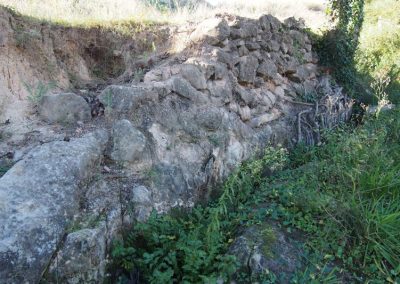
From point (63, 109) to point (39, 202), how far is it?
49.4 inches

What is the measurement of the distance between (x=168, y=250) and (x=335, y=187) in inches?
73.8

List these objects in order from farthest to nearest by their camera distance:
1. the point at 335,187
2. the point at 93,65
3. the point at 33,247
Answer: the point at 93,65 → the point at 335,187 → the point at 33,247

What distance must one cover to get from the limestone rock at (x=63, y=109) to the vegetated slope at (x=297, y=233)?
131 centimetres

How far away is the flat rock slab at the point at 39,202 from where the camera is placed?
7.04ft

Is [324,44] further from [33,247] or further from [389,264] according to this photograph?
[33,247]

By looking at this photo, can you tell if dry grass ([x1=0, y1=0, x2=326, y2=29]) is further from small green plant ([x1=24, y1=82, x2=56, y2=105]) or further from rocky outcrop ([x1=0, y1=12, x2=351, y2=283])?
small green plant ([x1=24, y1=82, x2=56, y2=105])

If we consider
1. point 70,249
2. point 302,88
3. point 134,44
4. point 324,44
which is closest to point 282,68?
point 302,88

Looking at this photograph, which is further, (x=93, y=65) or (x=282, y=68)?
(x=282, y=68)

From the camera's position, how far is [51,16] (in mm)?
4770

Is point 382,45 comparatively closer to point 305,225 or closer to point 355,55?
point 355,55

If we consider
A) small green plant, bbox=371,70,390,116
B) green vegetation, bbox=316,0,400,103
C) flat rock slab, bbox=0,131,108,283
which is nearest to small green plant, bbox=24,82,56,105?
flat rock slab, bbox=0,131,108,283

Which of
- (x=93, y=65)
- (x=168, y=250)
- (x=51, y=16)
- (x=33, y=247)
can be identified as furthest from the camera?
(x=93, y=65)

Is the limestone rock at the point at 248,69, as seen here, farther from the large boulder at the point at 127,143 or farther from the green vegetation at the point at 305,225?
the large boulder at the point at 127,143

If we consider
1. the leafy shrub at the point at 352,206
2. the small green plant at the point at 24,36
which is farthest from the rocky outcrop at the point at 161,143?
the small green plant at the point at 24,36
